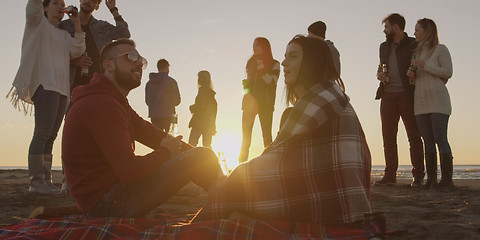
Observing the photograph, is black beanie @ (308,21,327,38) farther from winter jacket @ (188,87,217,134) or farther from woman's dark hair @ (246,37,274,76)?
winter jacket @ (188,87,217,134)

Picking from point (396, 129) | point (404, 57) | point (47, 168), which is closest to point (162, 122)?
point (47, 168)

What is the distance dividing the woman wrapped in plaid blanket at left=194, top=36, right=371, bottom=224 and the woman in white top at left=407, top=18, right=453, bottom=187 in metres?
3.73

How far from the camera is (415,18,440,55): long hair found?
635 centimetres

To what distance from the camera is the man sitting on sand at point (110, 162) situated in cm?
271

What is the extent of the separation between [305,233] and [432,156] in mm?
4393

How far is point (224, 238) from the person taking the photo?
2479 mm

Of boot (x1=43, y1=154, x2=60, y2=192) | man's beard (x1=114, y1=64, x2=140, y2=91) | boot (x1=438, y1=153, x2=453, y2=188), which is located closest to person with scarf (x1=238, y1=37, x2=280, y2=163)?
boot (x1=438, y1=153, x2=453, y2=188)

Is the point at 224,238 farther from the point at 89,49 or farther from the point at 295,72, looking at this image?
the point at 89,49

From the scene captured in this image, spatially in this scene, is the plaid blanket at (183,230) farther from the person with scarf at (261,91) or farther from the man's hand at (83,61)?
the person with scarf at (261,91)

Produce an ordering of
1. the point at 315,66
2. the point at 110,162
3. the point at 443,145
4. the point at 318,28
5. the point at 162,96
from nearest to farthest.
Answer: the point at 110,162 < the point at 315,66 < the point at 443,145 < the point at 318,28 < the point at 162,96

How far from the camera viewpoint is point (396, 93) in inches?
265

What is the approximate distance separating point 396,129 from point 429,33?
5.18ft

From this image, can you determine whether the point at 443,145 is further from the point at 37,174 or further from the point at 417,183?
the point at 37,174

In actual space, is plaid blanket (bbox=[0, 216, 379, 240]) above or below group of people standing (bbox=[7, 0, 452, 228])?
below
